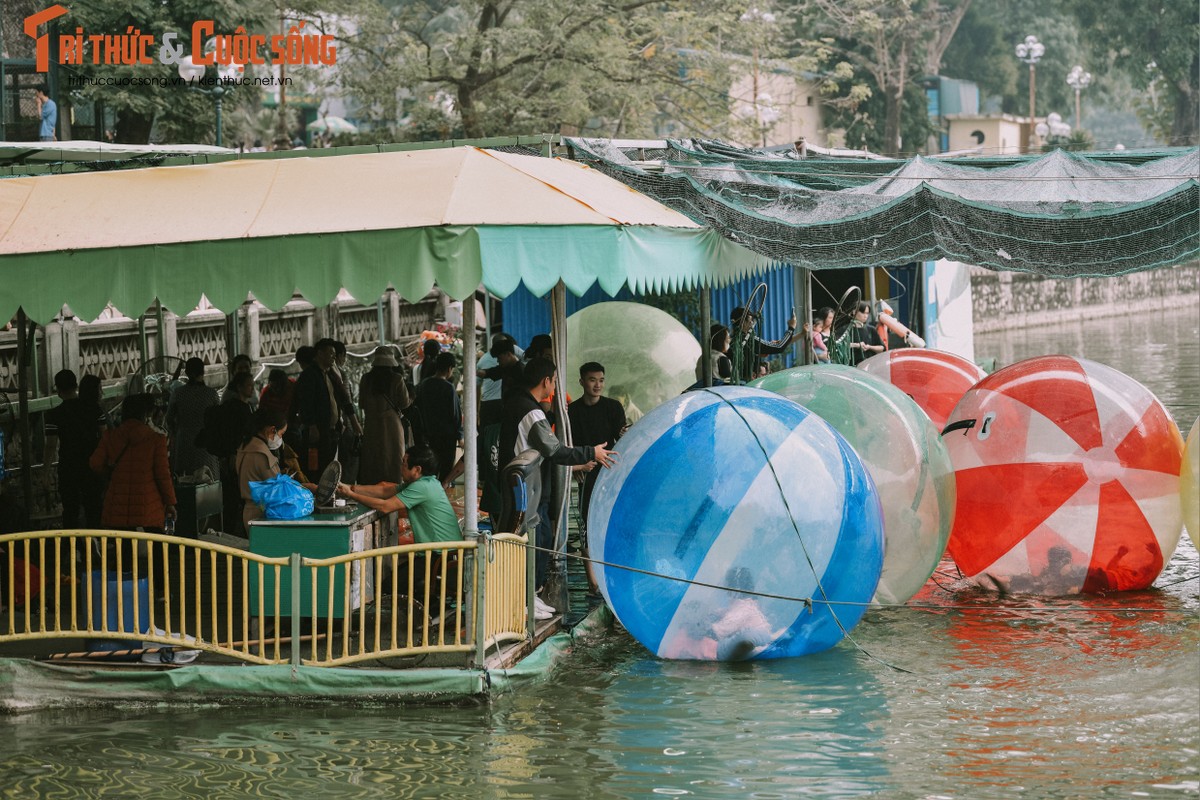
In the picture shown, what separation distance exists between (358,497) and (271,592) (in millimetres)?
915

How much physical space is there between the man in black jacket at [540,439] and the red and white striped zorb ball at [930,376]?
544cm

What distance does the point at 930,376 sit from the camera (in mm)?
15359

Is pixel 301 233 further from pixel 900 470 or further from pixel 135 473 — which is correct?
pixel 900 470

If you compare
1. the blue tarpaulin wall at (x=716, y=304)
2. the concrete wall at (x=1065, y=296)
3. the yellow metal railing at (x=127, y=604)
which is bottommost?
the yellow metal railing at (x=127, y=604)

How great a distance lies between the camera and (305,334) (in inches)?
1133

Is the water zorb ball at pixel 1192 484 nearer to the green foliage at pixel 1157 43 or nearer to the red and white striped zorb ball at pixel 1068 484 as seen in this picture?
the red and white striped zorb ball at pixel 1068 484

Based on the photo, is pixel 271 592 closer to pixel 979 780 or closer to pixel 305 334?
pixel 979 780

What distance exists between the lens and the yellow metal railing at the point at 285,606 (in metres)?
9.28

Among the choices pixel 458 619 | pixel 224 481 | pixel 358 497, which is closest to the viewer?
pixel 458 619

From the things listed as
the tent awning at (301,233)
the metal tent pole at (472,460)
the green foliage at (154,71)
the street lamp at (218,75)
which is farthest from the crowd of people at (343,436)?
the green foliage at (154,71)

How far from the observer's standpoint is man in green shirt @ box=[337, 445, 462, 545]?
403 inches

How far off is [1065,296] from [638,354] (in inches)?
1697

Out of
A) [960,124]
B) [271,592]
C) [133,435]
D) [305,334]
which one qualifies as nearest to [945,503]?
[271,592]

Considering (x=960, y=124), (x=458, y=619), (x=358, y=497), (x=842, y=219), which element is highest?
(x=960, y=124)
